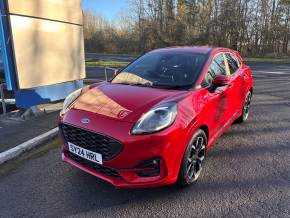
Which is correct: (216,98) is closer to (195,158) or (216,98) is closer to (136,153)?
(195,158)

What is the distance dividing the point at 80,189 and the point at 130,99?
1.21 metres

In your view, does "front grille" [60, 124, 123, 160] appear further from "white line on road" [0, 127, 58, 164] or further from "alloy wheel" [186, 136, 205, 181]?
"white line on road" [0, 127, 58, 164]

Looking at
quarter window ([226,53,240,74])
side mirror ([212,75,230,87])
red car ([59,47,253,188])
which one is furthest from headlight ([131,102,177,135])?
quarter window ([226,53,240,74])

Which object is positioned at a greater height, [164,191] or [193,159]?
[193,159]

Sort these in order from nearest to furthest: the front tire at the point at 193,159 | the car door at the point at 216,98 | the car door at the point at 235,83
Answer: the front tire at the point at 193,159
the car door at the point at 216,98
the car door at the point at 235,83

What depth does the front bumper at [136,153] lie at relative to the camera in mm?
2717

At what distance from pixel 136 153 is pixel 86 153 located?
62 centimetres

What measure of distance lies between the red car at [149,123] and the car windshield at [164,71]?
13 millimetres

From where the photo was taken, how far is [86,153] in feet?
9.84

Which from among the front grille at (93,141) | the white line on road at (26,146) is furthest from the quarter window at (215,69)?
the white line on road at (26,146)

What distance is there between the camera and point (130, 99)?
10.5ft

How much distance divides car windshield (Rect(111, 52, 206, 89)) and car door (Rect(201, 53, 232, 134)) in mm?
189

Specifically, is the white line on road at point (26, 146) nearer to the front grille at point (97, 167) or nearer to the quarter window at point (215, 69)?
the front grille at point (97, 167)

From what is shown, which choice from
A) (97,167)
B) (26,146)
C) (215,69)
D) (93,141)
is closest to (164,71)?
(215,69)
